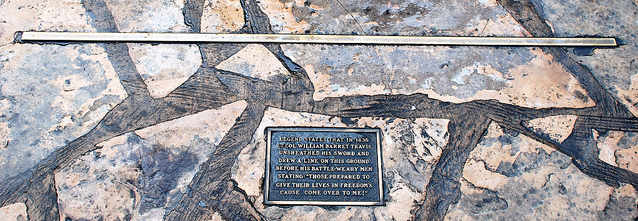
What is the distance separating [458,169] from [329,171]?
792 millimetres

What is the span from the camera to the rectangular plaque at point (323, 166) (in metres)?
2.24

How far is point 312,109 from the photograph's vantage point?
2457 mm

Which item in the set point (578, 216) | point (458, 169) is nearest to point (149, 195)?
point (458, 169)

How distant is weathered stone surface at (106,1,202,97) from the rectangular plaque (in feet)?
2.46

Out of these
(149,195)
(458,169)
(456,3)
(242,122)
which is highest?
(456,3)

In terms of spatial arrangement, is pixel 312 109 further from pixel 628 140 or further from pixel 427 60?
pixel 628 140

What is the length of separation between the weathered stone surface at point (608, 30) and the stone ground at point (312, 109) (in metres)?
0.01

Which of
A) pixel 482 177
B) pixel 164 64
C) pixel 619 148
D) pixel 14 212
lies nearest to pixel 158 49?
pixel 164 64

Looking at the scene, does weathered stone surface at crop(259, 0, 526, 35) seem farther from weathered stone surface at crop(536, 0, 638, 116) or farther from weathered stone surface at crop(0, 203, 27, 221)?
weathered stone surface at crop(0, 203, 27, 221)

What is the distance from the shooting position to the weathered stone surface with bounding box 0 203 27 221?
83.2 inches

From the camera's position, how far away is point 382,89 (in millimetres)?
2547

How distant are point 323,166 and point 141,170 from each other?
1085mm

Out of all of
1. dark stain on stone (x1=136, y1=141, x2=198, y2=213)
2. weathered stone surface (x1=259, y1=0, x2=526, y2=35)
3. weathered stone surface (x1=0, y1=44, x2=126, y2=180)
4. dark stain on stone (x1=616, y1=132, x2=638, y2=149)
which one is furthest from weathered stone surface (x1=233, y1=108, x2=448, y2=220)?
dark stain on stone (x1=616, y1=132, x2=638, y2=149)

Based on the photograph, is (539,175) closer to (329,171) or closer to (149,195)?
(329,171)
